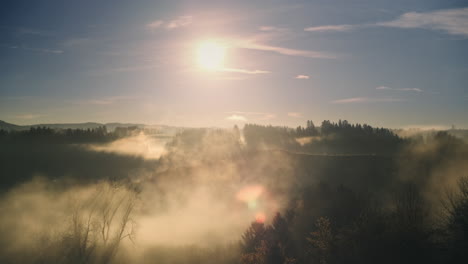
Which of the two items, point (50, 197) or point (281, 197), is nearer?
point (281, 197)

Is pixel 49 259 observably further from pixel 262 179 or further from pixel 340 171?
pixel 340 171

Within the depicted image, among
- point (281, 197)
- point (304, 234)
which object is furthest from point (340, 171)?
point (304, 234)

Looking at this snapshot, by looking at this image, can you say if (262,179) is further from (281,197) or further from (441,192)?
(441,192)

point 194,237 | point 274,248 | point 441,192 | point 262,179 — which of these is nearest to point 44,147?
point 194,237

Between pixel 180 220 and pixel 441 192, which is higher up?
pixel 441 192

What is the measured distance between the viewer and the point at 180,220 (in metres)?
160

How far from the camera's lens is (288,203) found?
5281 inches

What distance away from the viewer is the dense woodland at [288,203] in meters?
57.1

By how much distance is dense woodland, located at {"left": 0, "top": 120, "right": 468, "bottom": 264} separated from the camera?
57.1 m

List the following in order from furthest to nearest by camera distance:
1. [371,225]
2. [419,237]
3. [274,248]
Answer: [274,248] → [371,225] → [419,237]

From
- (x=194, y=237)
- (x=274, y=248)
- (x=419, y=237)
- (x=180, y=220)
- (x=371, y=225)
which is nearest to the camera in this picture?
(x=419, y=237)

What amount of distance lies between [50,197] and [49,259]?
→ 63989 mm

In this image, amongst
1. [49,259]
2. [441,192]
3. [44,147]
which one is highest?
[44,147]

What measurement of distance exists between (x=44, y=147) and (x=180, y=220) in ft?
299
